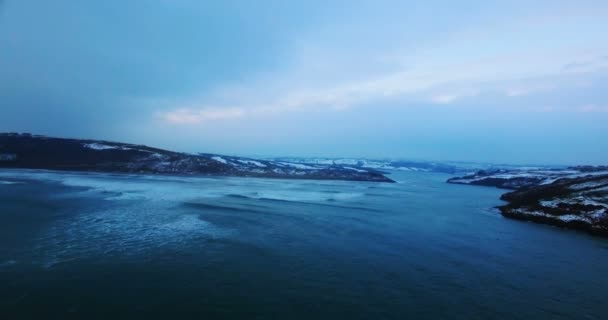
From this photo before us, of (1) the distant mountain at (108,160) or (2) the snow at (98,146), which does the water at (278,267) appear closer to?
(1) the distant mountain at (108,160)

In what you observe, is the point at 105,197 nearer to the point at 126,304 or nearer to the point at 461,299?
the point at 126,304

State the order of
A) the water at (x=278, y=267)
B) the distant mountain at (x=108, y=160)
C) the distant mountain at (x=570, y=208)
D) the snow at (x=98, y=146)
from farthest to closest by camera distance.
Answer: the snow at (x=98, y=146)
the distant mountain at (x=108, y=160)
the distant mountain at (x=570, y=208)
the water at (x=278, y=267)

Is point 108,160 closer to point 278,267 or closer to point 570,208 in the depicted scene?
point 278,267

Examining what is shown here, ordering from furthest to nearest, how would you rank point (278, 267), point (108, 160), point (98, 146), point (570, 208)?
point (98, 146) < point (108, 160) < point (570, 208) < point (278, 267)

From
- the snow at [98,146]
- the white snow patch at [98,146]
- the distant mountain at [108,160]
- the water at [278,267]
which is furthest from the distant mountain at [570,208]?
the white snow patch at [98,146]

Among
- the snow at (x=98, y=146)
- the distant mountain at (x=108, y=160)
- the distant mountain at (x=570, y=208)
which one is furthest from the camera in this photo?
the snow at (x=98, y=146)

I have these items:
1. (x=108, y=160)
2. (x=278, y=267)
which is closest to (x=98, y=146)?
(x=108, y=160)

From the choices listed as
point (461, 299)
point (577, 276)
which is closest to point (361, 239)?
point (461, 299)
